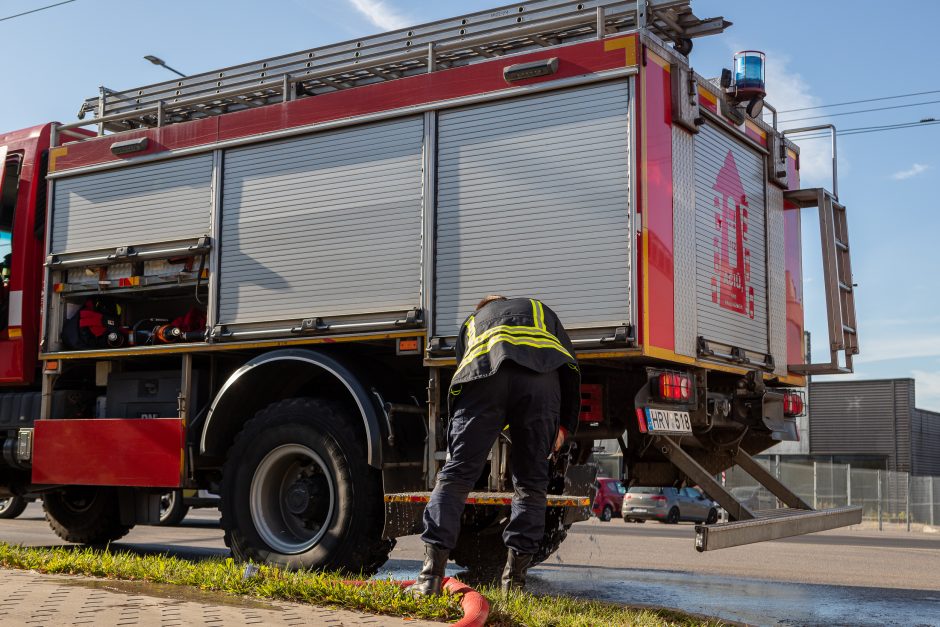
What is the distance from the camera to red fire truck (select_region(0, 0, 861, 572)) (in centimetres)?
639

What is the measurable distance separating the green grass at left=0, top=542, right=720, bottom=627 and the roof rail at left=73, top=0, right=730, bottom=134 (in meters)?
3.54

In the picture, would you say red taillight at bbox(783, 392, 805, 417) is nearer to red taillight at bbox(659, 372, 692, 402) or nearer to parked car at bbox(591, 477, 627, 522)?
red taillight at bbox(659, 372, 692, 402)

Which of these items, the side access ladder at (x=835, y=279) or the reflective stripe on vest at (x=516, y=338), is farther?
the side access ladder at (x=835, y=279)

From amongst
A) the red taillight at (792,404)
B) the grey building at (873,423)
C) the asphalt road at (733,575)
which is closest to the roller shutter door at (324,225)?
the asphalt road at (733,575)

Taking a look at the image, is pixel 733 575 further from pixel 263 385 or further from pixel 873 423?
pixel 873 423

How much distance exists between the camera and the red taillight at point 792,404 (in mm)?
8055

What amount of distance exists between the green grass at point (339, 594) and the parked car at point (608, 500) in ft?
68.9

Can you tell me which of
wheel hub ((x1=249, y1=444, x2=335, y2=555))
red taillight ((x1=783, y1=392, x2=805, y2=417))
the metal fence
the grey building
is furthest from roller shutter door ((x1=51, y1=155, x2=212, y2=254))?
the grey building

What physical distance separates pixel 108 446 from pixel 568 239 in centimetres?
399

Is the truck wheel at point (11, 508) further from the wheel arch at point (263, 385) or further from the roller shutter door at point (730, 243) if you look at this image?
the roller shutter door at point (730, 243)

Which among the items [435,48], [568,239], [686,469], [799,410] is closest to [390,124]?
[435,48]

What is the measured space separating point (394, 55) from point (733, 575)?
5.42 meters

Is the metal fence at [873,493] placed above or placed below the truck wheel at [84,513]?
below

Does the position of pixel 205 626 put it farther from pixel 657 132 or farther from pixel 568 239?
pixel 657 132
